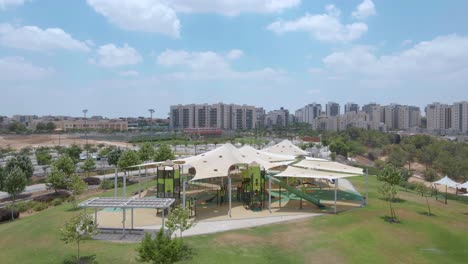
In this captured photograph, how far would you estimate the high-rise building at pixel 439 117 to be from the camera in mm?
169125

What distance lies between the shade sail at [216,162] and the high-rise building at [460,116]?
6568 inches

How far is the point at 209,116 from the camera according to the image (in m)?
176

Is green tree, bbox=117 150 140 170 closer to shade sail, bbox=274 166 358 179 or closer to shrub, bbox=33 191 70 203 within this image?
shrub, bbox=33 191 70 203

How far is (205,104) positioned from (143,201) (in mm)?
158648

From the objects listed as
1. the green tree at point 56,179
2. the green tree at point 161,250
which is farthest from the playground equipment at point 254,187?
the green tree at point 56,179

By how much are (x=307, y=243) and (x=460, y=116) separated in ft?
579

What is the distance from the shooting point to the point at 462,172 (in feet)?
174

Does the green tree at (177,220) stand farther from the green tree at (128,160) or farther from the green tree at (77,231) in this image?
the green tree at (128,160)

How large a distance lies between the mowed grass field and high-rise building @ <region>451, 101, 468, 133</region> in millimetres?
164305

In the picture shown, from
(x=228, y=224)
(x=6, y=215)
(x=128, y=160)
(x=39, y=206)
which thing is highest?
(x=128, y=160)

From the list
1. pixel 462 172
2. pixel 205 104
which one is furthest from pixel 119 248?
pixel 205 104

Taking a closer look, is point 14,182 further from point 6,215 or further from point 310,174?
point 310,174

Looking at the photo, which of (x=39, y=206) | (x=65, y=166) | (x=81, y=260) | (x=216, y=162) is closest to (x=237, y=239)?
(x=81, y=260)

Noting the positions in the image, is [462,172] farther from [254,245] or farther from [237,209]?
[254,245]
